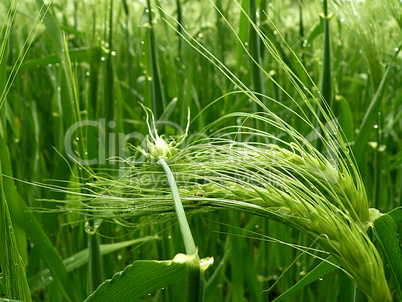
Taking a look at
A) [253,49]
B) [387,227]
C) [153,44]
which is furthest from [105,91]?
[387,227]

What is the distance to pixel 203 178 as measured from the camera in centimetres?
38

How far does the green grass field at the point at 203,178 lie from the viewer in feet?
1.15

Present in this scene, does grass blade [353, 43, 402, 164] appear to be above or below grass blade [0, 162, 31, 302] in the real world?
above

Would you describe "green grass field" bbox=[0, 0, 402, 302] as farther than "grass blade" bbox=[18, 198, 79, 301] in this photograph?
No

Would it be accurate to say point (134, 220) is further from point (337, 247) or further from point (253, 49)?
point (337, 247)

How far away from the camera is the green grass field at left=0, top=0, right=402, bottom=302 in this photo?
351 mm

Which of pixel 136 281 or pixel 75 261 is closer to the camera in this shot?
pixel 136 281

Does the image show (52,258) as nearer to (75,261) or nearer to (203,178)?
(75,261)

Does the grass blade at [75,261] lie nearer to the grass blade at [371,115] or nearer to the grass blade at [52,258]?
the grass blade at [52,258]

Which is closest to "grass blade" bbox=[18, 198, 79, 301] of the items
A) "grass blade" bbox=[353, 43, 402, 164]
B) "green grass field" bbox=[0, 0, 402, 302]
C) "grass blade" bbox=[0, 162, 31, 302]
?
"green grass field" bbox=[0, 0, 402, 302]

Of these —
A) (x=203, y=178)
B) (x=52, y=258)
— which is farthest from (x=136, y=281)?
(x=52, y=258)

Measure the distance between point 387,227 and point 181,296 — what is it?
1.35 feet

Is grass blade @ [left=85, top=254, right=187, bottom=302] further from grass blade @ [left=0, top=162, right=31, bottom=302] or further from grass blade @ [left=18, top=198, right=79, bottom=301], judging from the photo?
grass blade @ [left=18, top=198, right=79, bottom=301]

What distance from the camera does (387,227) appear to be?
0.37 meters
